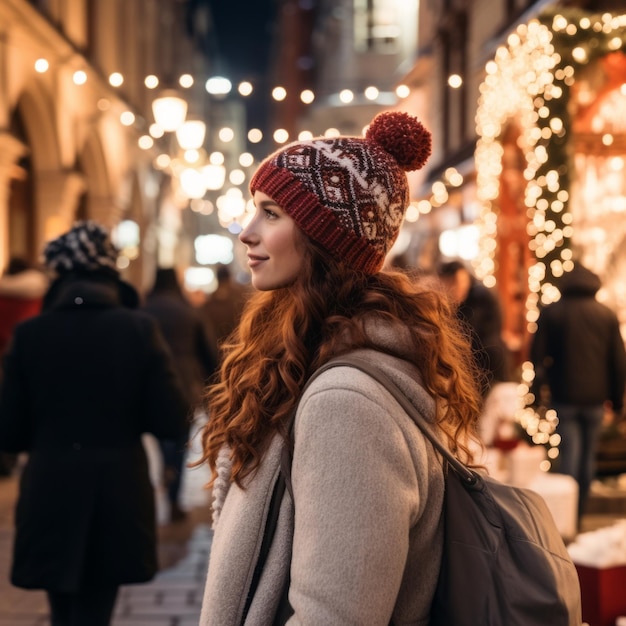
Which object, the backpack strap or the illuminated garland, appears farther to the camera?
the illuminated garland

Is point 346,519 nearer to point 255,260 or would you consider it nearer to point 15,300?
point 255,260

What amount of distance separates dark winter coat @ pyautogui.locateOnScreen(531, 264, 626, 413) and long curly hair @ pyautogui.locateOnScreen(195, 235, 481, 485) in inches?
210

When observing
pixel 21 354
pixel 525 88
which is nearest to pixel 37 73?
pixel 525 88

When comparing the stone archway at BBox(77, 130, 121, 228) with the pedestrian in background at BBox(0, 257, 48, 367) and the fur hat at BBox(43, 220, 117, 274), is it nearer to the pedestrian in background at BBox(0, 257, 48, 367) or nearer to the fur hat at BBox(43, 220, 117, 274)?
the pedestrian in background at BBox(0, 257, 48, 367)

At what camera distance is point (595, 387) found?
7.24m

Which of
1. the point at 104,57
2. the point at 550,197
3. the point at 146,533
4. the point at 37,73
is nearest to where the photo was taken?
the point at 146,533

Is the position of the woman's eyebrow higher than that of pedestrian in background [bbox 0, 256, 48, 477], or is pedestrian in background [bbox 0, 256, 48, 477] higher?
the woman's eyebrow

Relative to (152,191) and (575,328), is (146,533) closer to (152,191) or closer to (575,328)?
(575,328)

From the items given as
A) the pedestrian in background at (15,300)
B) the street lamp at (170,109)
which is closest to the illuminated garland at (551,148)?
the pedestrian in background at (15,300)

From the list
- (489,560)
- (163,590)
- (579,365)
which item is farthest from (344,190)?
(579,365)

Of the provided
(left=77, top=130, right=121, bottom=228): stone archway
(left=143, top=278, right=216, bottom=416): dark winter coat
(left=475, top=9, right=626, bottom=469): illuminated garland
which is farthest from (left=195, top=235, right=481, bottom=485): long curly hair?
(left=77, top=130, right=121, bottom=228): stone archway

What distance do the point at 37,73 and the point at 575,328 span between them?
12685 mm

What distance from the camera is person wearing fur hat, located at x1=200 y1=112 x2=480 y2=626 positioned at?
168 cm

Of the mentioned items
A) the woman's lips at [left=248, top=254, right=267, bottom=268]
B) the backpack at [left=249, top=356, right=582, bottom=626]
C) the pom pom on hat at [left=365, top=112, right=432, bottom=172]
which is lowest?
the backpack at [left=249, top=356, right=582, bottom=626]
